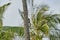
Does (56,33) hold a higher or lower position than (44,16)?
lower

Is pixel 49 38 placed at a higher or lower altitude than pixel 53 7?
lower

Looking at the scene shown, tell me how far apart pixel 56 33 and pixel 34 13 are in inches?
57.4

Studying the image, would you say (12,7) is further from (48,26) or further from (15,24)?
(48,26)

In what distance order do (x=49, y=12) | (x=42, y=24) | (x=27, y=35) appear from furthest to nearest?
(x=49, y=12) → (x=42, y=24) → (x=27, y=35)

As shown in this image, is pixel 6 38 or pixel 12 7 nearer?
pixel 6 38

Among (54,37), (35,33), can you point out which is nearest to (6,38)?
(35,33)

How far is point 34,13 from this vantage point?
13.5 metres

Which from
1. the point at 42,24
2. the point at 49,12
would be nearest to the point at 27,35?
the point at 42,24

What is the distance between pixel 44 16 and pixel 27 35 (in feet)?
7.97

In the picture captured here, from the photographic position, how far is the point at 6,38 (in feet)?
43.3

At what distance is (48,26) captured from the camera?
13.0 m

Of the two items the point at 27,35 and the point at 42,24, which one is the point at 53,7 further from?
the point at 27,35

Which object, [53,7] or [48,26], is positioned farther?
[53,7]

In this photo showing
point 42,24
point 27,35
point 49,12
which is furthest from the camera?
point 49,12
